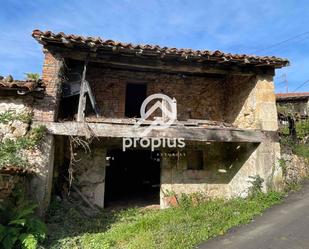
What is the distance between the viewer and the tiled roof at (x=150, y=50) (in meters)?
7.38

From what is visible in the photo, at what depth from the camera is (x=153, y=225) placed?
7375 mm

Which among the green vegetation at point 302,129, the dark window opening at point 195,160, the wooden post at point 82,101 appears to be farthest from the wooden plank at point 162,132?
the green vegetation at point 302,129

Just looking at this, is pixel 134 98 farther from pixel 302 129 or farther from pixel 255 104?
pixel 302 129

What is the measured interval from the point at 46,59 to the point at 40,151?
2.38 meters

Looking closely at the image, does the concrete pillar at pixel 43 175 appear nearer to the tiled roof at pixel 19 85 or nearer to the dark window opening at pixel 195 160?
the tiled roof at pixel 19 85

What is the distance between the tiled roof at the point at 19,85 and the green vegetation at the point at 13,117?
0.62 m

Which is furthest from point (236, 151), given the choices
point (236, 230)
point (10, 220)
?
point (10, 220)

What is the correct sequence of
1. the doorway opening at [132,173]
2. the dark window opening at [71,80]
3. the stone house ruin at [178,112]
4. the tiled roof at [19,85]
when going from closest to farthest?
the tiled roof at [19,85], the stone house ruin at [178,112], the dark window opening at [71,80], the doorway opening at [132,173]

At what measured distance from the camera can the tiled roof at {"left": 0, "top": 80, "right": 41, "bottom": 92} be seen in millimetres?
6945

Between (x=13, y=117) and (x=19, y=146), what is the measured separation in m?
0.76

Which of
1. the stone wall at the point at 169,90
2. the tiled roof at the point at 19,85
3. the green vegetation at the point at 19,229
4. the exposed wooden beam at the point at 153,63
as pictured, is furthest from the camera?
the stone wall at the point at 169,90

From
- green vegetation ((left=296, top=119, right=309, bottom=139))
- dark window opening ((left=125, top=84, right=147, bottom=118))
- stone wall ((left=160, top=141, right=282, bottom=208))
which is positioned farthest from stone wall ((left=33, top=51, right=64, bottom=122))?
green vegetation ((left=296, top=119, right=309, bottom=139))

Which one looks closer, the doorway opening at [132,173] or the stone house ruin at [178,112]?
the stone house ruin at [178,112]

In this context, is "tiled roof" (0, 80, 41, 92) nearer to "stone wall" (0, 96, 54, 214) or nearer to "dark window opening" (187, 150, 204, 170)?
"stone wall" (0, 96, 54, 214)
